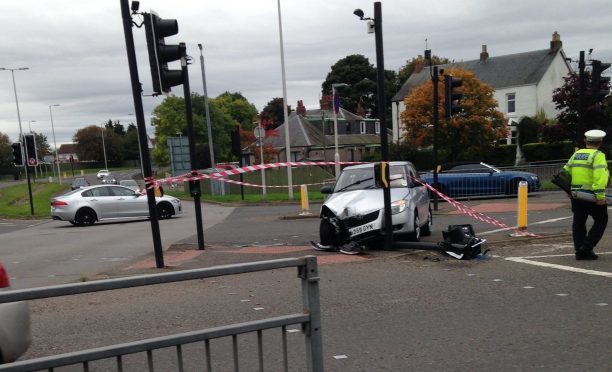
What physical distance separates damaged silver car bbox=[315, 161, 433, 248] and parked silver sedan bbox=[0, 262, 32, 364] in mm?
6446

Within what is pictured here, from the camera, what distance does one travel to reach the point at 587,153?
309 inches

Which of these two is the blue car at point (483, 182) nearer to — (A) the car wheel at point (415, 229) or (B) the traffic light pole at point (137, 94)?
(A) the car wheel at point (415, 229)

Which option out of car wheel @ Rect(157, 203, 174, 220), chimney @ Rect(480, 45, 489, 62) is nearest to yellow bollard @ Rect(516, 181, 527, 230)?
car wheel @ Rect(157, 203, 174, 220)

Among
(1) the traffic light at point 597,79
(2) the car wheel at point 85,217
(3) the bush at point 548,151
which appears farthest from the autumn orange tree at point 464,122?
(2) the car wheel at point 85,217

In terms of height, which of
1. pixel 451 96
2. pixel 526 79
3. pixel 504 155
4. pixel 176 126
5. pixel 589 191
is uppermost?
pixel 526 79

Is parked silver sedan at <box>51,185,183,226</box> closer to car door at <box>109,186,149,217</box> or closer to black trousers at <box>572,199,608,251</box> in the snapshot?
car door at <box>109,186,149,217</box>

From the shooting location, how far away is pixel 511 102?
50.0m

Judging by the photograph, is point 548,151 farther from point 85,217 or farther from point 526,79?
point 85,217

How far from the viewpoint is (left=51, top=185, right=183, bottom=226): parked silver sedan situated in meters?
19.7

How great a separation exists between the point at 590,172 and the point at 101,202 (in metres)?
17.0

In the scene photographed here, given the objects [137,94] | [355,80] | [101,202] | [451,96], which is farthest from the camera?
[355,80]

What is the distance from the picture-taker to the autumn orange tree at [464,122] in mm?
36031

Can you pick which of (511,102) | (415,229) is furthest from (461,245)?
(511,102)

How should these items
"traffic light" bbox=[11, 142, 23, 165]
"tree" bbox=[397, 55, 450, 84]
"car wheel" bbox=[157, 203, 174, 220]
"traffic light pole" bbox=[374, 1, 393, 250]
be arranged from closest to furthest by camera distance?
"traffic light pole" bbox=[374, 1, 393, 250]
"car wheel" bbox=[157, 203, 174, 220]
"traffic light" bbox=[11, 142, 23, 165]
"tree" bbox=[397, 55, 450, 84]
